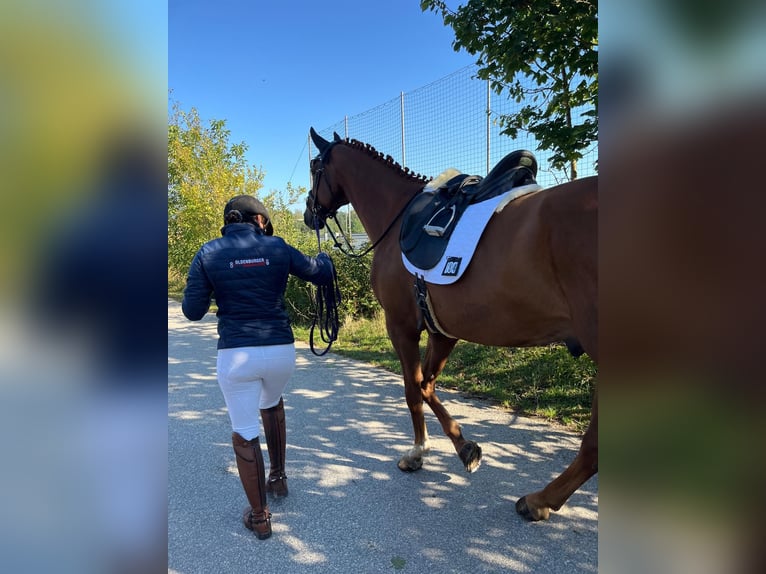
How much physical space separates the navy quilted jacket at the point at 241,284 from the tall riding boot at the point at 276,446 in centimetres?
56

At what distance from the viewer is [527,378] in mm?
4664

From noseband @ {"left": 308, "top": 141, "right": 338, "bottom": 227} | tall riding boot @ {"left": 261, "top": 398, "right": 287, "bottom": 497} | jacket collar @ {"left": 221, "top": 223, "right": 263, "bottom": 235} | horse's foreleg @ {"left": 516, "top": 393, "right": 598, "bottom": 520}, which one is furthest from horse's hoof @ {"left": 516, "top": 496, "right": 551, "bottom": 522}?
noseband @ {"left": 308, "top": 141, "right": 338, "bottom": 227}

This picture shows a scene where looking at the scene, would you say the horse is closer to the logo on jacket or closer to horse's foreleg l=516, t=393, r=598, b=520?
horse's foreleg l=516, t=393, r=598, b=520

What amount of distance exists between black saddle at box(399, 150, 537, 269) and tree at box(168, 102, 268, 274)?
931 centimetres

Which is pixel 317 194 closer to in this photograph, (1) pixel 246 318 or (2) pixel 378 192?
(2) pixel 378 192

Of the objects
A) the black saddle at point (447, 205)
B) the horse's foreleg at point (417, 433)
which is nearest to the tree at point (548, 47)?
the black saddle at point (447, 205)

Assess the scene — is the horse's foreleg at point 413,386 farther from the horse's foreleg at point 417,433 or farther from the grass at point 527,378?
the grass at point 527,378

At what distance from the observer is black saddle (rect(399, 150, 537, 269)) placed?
2.60 meters
